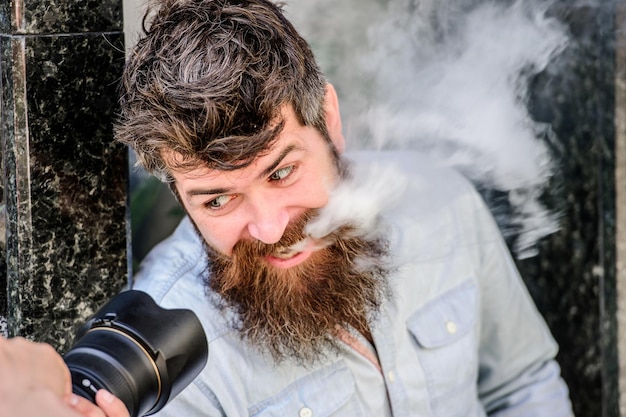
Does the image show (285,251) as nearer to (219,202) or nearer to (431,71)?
(219,202)

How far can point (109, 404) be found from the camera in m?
1.62

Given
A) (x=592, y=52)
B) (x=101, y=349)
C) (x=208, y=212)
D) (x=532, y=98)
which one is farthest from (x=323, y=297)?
(x=592, y=52)

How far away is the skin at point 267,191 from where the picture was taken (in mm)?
2016

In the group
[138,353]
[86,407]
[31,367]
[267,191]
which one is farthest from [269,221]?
[31,367]

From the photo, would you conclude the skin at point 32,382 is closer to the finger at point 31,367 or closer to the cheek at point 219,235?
the finger at point 31,367

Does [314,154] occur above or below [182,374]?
above

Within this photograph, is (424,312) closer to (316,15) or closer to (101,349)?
(316,15)

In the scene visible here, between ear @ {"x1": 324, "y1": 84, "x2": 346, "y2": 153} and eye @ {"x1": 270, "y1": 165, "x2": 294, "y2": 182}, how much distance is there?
0.20m

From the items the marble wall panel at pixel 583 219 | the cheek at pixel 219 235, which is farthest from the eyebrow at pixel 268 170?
the marble wall panel at pixel 583 219

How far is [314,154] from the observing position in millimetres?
2129

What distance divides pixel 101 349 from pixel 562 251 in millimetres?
1928

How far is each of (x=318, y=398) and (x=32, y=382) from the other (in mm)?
1161

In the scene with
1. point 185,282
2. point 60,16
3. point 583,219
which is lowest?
point 583,219

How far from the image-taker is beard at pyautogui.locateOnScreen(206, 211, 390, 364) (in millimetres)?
2211
